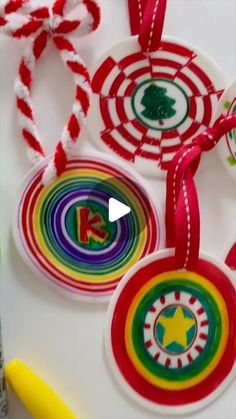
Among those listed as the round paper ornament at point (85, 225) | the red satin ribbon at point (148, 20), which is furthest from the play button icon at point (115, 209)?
the red satin ribbon at point (148, 20)

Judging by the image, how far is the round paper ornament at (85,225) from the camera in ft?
1.75

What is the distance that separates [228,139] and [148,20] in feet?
0.42

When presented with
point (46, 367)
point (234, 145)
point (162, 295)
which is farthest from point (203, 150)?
point (46, 367)

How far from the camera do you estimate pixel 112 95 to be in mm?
542

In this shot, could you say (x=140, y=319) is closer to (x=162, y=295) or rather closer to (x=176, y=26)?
(x=162, y=295)

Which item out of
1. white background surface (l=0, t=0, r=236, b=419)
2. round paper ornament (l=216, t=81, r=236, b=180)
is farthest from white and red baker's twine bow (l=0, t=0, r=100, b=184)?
round paper ornament (l=216, t=81, r=236, b=180)

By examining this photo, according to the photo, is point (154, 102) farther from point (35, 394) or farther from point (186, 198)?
point (35, 394)

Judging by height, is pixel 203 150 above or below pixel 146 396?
above

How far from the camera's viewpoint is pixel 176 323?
55 cm

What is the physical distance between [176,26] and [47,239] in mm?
228

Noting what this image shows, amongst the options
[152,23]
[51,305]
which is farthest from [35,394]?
[152,23]

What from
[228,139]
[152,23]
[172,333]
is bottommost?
[172,333]

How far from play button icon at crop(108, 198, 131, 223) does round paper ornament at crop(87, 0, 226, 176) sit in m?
0.04

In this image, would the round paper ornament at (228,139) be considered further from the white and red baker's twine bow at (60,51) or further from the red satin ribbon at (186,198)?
the white and red baker's twine bow at (60,51)
